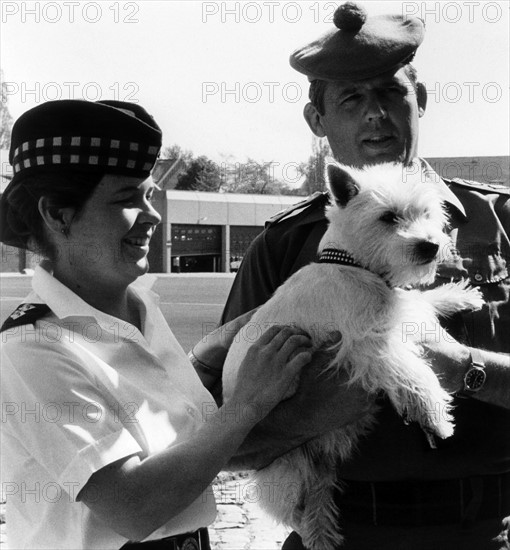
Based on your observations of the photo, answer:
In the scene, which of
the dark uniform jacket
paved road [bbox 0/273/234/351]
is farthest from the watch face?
paved road [bbox 0/273/234/351]

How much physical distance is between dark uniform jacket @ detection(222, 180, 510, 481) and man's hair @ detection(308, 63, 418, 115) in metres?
0.38

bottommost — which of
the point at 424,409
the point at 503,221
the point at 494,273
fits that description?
the point at 424,409

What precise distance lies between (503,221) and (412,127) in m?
0.51

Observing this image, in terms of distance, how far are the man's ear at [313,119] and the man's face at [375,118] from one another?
0.39ft

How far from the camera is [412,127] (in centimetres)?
277

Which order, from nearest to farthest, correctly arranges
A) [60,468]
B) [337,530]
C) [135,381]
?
1. [60,468]
2. [135,381]
3. [337,530]

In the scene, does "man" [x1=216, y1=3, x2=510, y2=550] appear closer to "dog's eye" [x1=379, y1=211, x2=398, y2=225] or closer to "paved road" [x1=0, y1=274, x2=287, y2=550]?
"dog's eye" [x1=379, y1=211, x2=398, y2=225]

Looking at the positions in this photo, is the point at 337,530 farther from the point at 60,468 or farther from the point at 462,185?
the point at 462,185

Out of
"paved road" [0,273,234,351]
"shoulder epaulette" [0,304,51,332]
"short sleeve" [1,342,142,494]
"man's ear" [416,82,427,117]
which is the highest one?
"man's ear" [416,82,427,117]

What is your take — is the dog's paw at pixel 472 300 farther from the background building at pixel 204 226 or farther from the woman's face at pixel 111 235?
the background building at pixel 204 226

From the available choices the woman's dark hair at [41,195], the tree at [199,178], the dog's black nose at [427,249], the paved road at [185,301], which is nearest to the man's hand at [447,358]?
the dog's black nose at [427,249]

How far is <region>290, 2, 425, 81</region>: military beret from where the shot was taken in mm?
2676

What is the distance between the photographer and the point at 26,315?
1902 millimetres

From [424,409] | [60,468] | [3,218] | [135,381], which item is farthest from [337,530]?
[3,218]
